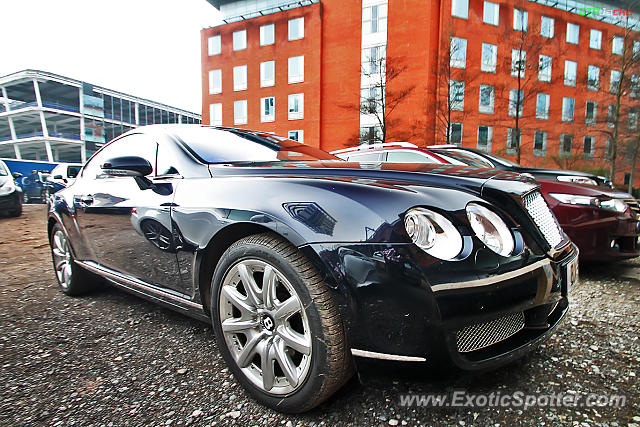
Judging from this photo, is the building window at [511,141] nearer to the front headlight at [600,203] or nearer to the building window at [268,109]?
the building window at [268,109]

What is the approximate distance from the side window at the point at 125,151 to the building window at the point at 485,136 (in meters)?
23.8

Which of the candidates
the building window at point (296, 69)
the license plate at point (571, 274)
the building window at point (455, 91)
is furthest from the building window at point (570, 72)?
the license plate at point (571, 274)

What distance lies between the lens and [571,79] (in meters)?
24.9

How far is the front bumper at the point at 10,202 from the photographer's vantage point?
816 centimetres

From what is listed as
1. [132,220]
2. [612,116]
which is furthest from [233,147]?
[612,116]

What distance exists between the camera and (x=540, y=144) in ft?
79.4

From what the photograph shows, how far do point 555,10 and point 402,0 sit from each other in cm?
1264

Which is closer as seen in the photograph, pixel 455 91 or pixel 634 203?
pixel 634 203

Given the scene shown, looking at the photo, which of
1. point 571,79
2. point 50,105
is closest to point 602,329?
point 571,79

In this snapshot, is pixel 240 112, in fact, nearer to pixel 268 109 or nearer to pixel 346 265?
pixel 268 109

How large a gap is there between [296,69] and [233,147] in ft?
78.9

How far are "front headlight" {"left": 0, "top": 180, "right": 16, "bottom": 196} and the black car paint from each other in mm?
9310

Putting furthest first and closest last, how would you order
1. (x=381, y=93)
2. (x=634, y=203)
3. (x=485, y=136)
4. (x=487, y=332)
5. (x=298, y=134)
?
(x=298, y=134), (x=485, y=136), (x=381, y=93), (x=634, y=203), (x=487, y=332)

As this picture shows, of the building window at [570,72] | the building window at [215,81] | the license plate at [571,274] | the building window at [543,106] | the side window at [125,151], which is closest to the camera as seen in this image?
the license plate at [571,274]
